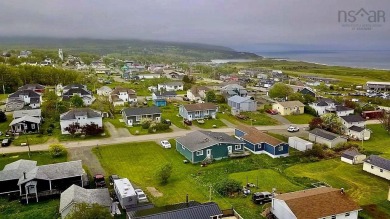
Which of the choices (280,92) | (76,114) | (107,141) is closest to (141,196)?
(107,141)

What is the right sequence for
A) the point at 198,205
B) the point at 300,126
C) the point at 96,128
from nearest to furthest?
1. the point at 198,205
2. the point at 96,128
3. the point at 300,126

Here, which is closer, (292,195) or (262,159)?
(292,195)

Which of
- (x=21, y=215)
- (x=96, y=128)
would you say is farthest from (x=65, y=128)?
(x=21, y=215)

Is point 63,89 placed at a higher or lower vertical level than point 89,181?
higher

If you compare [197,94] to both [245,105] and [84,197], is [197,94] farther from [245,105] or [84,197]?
[84,197]

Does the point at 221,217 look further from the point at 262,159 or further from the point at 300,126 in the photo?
the point at 300,126

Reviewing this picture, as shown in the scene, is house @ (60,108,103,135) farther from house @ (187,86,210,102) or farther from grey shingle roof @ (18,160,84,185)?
house @ (187,86,210,102)
